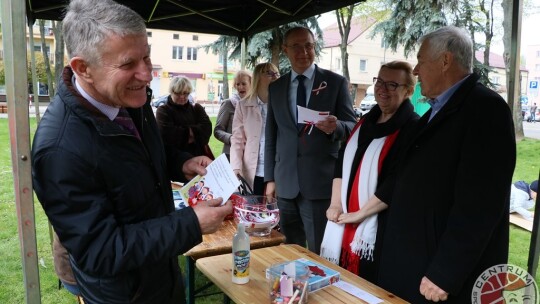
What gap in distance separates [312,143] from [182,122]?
2230mm

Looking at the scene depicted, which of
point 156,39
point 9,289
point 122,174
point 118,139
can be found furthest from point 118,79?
point 156,39

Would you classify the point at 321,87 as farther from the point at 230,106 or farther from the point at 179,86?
the point at 179,86

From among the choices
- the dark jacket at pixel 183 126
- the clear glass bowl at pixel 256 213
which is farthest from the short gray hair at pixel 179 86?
the clear glass bowl at pixel 256 213

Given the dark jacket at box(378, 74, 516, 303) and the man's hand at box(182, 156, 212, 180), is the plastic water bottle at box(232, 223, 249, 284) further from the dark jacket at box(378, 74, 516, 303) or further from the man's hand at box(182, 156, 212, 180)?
the dark jacket at box(378, 74, 516, 303)

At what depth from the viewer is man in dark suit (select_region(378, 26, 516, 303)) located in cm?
161

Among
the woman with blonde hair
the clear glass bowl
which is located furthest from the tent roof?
the clear glass bowl

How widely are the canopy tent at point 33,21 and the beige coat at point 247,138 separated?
1314mm

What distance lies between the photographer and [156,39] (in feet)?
116

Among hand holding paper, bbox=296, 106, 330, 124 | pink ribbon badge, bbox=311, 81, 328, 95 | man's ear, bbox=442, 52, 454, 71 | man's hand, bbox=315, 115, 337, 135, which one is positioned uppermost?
man's ear, bbox=442, 52, 454, 71

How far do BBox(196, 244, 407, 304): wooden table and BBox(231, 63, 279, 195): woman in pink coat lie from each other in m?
1.31

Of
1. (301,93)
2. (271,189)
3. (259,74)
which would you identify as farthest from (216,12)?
(271,189)

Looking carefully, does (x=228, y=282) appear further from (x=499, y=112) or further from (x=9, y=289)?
(x=9, y=289)

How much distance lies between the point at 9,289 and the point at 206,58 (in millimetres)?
35999

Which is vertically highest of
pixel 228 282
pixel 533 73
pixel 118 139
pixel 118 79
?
pixel 533 73
